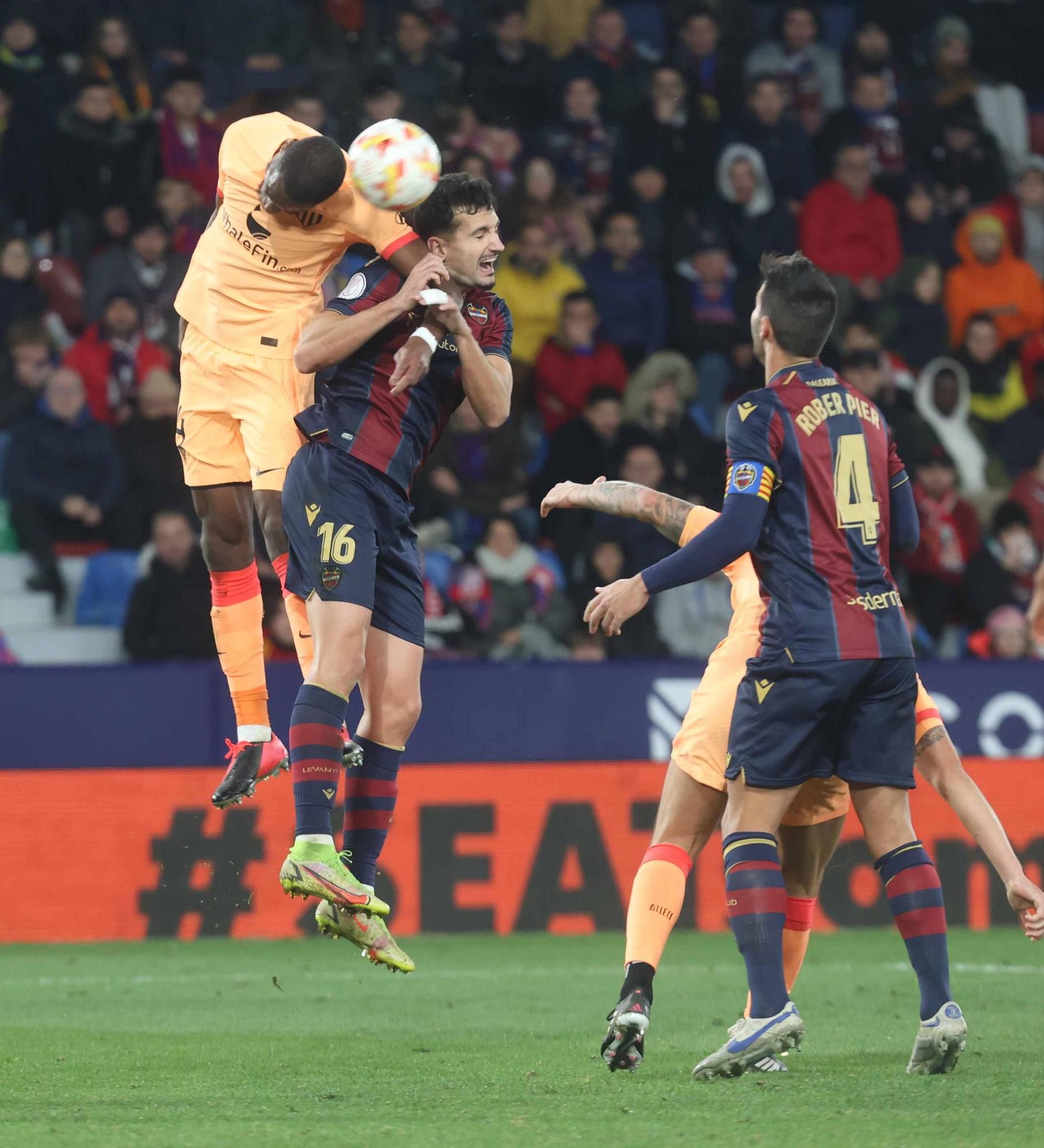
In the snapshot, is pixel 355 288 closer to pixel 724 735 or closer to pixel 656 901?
pixel 724 735

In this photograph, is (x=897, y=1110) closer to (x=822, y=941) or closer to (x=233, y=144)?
(x=233, y=144)

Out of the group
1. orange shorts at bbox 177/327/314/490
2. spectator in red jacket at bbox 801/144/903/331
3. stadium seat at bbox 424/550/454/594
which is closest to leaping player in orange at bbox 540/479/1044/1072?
orange shorts at bbox 177/327/314/490

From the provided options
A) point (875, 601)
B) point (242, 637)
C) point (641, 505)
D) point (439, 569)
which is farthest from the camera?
point (439, 569)

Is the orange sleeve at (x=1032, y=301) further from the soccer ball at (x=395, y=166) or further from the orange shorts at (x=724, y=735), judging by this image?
the soccer ball at (x=395, y=166)

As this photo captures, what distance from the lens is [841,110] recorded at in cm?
1477

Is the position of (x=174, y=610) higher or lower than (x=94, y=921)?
higher

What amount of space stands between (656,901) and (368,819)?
41.4 inches

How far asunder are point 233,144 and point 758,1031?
3.23m

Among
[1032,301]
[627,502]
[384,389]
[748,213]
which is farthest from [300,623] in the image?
[1032,301]

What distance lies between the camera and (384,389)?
20.8 feet

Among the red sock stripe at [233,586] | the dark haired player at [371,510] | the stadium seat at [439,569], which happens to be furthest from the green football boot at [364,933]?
the stadium seat at [439,569]

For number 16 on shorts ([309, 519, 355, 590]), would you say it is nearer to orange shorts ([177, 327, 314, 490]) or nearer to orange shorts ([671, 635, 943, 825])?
orange shorts ([177, 327, 314, 490])

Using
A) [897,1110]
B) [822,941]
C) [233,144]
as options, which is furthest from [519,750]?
[897,1110]

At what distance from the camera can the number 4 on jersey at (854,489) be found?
556cm
